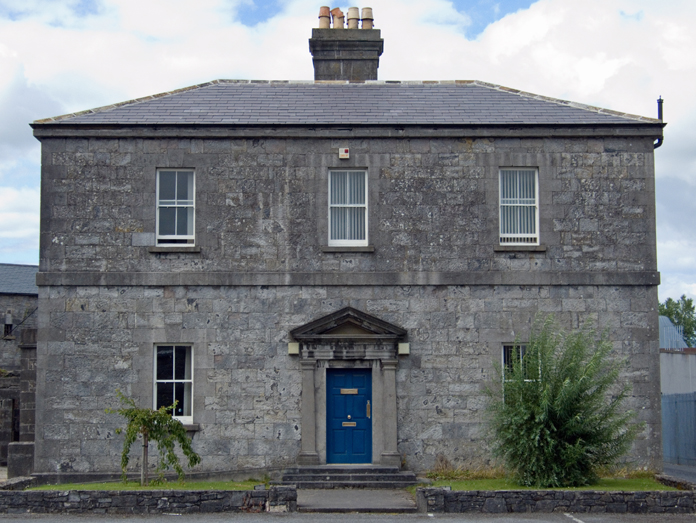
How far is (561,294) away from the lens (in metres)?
17.5

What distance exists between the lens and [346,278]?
57.0 feet

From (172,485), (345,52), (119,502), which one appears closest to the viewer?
(119,502)

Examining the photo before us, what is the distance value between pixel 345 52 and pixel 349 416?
374 inches

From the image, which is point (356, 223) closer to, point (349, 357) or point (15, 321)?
A: point (349, 357)

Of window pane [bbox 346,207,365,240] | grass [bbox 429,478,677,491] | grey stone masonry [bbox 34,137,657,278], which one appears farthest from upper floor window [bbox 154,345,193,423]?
grass [bbox 429,478,677,491]

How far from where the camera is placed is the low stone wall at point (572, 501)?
1331 cm

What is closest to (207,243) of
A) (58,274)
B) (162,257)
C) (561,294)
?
(162,257)

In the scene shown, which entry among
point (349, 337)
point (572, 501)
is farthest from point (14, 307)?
point (572, 501)

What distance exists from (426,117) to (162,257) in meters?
6.37

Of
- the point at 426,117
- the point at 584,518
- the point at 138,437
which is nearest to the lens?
the point at 584,518

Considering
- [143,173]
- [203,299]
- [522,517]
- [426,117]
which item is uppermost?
[426,117]

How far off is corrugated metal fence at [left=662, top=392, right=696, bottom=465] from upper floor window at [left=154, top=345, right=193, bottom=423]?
1445 cm

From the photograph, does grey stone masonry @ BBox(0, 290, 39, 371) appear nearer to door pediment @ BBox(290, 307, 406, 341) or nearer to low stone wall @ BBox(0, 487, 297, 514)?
door pediment @ BBox(290, 307, 406, 341)

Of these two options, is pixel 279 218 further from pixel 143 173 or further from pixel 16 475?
pixel 16 475
